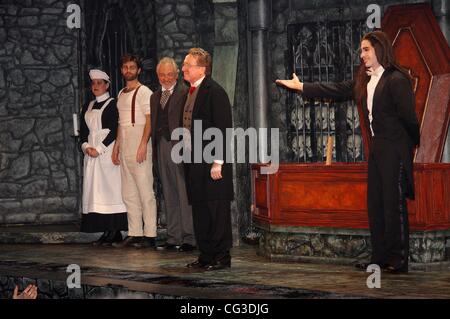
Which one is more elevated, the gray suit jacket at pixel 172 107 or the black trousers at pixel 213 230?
the gray suit jacket at pixel 172 107

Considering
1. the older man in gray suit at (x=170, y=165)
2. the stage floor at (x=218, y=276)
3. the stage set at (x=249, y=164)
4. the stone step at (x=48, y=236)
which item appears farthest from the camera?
the stone step at (x=48, y=236)

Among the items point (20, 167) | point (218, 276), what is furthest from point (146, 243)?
point (20, 167)

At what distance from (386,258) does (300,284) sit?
947 millimetres

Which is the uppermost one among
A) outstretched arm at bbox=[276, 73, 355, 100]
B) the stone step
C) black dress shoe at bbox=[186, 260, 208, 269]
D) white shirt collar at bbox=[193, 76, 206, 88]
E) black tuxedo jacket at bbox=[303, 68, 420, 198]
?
white shirt collar at bbox=[193, 76, 206, 88]

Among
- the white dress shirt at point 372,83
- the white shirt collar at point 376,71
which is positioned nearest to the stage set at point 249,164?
the white dress shirt at point 372,83

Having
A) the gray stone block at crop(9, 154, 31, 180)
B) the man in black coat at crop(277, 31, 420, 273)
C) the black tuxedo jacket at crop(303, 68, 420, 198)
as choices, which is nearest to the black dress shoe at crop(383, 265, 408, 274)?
the man in black coat at crop(277, 31, 420, 273)

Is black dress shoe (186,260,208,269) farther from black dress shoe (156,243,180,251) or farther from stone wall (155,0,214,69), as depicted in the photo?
stone wall (155,0,214,69)

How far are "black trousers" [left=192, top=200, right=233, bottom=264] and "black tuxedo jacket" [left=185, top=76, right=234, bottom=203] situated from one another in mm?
77

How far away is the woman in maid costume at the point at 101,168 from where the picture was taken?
1027cm

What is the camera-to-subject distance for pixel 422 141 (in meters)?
8.85

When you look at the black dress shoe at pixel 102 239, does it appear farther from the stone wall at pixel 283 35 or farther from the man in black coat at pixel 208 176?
the man in black coat at pixel 208 176

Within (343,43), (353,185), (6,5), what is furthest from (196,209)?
(6,5)

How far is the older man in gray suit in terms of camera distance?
9.64 meters
